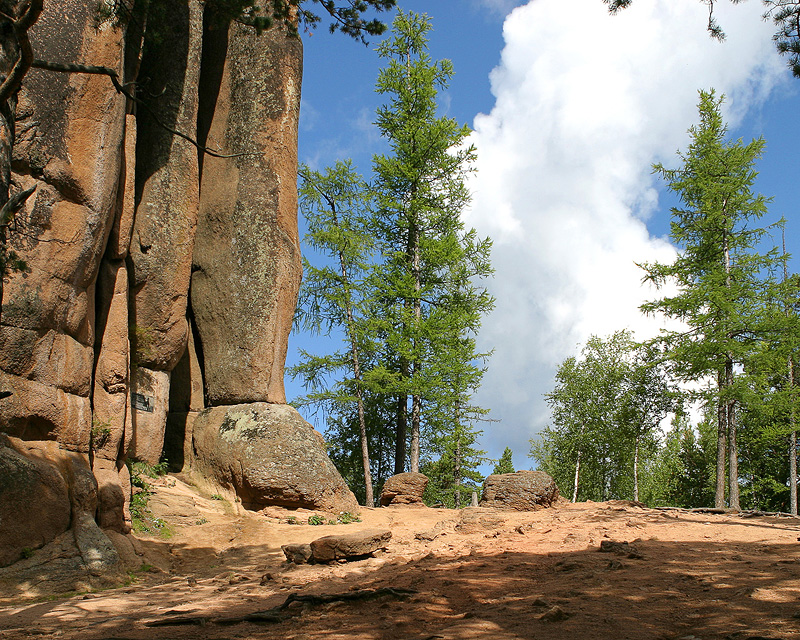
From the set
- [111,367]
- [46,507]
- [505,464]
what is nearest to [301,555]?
[46,507]

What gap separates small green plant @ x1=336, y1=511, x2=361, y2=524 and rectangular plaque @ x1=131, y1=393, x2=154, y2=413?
426cm

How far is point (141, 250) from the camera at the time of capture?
539 inches

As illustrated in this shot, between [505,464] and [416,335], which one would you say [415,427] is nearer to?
[416,335]

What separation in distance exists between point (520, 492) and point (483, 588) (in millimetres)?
7598

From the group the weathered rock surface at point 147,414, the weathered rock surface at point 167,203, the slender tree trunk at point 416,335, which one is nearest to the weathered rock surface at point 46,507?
the weathered rock surface at point 147,414

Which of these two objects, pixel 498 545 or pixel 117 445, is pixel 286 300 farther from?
pixel 498 545

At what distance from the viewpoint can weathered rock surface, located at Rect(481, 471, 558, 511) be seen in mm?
13258

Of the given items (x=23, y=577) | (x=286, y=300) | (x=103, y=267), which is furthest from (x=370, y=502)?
(x=23, y=577)

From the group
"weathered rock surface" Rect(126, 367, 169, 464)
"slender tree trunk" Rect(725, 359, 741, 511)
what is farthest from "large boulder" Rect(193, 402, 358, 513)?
"slender tree trunk" Rect(725, 359, 741, 511)

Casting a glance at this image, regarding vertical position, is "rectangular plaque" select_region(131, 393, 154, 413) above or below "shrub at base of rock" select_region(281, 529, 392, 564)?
above

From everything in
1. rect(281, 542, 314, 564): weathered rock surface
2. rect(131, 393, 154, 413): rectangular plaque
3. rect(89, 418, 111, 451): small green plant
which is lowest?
rect(281, 542, 314, 564): weathered rock surface

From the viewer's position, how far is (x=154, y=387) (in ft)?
44.1

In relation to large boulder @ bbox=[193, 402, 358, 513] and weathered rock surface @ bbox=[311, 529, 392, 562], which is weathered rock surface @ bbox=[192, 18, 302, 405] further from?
weathered rock surface @ bbox=[311, 529, 392, 562]

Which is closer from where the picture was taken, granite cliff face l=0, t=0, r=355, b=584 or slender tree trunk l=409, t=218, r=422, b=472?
granite cliff face l=0, t=0, r=355, b=584
